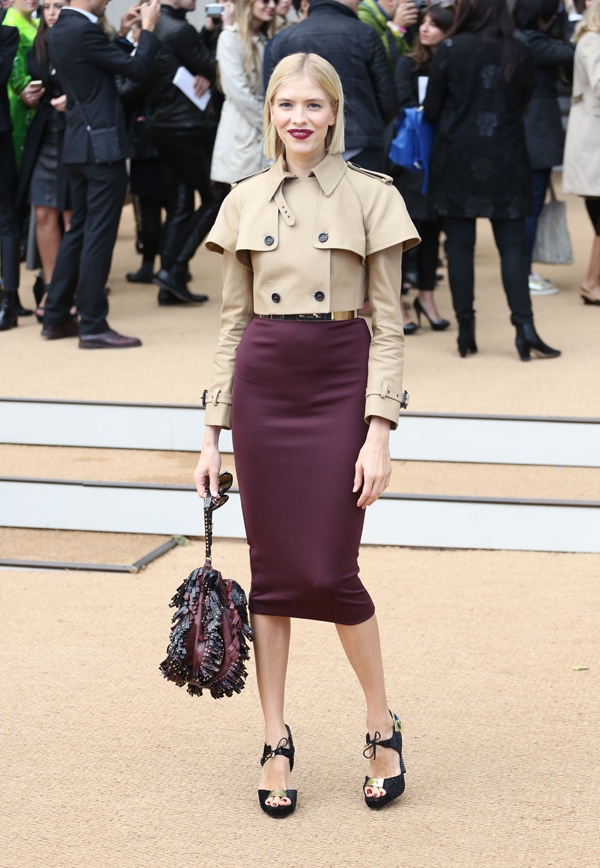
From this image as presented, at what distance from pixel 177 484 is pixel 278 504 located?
2.09m

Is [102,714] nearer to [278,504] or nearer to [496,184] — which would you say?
[278,504]

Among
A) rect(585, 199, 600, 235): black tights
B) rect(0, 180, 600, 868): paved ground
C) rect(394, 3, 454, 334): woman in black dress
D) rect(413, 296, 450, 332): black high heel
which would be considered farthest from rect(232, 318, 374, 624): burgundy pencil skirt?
rect(585, 199, 600, 235): black tights

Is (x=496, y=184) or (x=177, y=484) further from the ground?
(x=496, y=184)

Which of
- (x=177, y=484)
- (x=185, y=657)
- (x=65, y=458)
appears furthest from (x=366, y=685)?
(x=65, y=458)

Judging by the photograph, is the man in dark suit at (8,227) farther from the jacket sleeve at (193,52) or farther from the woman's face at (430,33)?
the woman's face at (430,33)

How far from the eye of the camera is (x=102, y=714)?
128 inches

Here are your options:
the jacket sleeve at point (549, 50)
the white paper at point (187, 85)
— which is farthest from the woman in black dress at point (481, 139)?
the white paper at point (187, 85)

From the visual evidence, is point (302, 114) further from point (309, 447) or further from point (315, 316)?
point (309, 447)

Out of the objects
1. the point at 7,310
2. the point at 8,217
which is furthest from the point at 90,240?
the point at 7,310

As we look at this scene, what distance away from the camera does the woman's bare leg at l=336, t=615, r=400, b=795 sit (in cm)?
273

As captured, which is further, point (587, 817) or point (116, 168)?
point (116, 168)

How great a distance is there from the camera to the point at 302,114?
2592 mm

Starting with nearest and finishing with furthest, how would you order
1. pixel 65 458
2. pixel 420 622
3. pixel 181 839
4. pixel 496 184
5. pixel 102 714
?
pixel 181 839
pixel 102 714
pixel 420 622
pixel 65 458
pixel 496 184

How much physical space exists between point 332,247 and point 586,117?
184 inches
